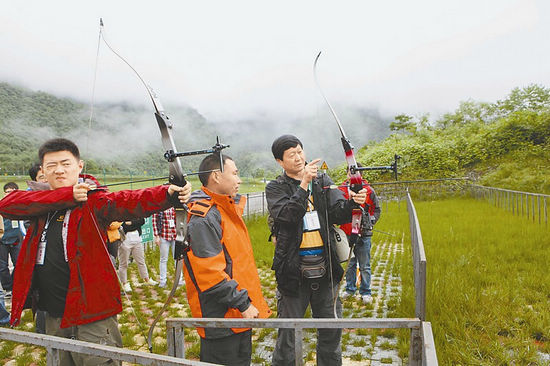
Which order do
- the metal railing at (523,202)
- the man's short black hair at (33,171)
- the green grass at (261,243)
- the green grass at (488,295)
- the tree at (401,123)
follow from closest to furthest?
the green grass at (488,295), the man's short black hair at (33,171), the green grass at (261,243), the metal railing at (523,202), the tree at (401,123)

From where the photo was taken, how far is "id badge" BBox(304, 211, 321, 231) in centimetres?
267

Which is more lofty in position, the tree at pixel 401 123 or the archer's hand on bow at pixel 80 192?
the tree at pixel 401 123

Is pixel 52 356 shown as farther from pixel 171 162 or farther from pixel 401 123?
pixel 401 123

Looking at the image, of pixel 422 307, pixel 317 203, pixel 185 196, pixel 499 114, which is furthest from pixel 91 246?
pixel 499 114

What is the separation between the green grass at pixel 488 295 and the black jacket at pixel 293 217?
1528 millimetres

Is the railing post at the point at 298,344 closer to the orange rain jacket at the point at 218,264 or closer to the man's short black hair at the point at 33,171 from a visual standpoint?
the orange rain jacket at the point at 218,264

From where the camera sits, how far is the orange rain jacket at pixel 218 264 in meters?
2.08

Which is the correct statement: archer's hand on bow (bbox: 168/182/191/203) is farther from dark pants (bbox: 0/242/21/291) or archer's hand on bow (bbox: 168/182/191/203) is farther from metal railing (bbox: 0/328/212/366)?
dark pants (bbox: 0/242/21/291)

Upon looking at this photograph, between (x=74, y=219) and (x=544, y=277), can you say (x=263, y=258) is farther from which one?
(x=74, y=219)

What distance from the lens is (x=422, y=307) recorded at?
181 cm

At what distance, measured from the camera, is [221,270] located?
210cm

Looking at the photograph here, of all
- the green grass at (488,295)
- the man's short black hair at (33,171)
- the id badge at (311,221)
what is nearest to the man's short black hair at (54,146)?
the id badge at (311,221)

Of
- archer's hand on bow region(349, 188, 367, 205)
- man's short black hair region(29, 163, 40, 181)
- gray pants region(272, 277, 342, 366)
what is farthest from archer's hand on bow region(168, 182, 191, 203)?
man's short black hair region(29, 163, 40, 181)

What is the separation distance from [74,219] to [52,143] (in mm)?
493
